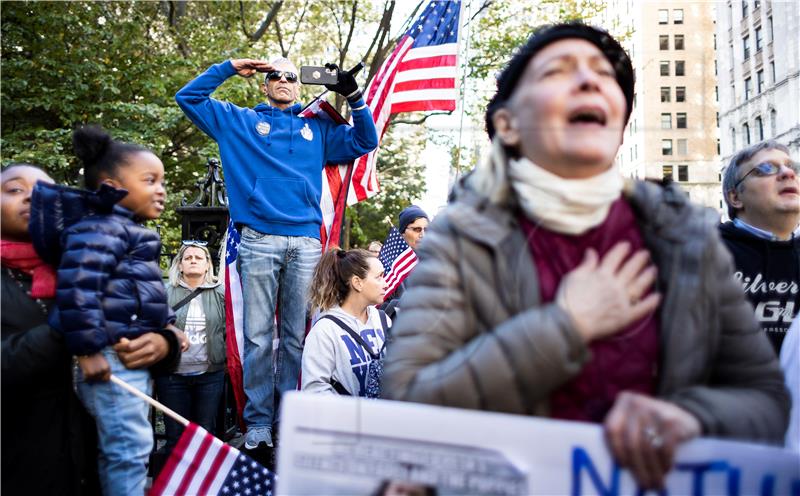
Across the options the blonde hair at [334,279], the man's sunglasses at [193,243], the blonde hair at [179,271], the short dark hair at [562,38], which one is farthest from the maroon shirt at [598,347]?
the man's sunglasses at [193,243]

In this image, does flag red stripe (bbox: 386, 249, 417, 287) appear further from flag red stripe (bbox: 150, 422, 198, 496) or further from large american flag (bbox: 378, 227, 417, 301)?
flag red stripe (bbox: 150, 422, 198, 496)

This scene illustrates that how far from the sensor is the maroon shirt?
1378mm

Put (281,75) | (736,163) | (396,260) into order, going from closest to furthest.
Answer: (736,163) < (281,75) < (396,260)

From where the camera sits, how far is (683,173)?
1778 millimetres

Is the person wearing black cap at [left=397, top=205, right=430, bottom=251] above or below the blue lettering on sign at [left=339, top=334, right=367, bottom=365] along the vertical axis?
above

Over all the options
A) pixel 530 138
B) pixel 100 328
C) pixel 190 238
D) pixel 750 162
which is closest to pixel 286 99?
pixel 190 238

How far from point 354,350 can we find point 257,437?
81 centimetres

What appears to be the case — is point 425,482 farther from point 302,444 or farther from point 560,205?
point 560,205

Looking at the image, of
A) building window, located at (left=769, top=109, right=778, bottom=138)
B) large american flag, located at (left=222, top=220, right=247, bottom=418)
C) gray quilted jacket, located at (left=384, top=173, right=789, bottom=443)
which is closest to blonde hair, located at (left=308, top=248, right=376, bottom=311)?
large american flag, located at (left=222, top=220, right=247, bottom=418)

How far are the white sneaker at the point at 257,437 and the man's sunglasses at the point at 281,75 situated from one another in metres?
2.28

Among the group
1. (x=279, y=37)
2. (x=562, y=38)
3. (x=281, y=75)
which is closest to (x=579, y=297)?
(x=562, y=38)

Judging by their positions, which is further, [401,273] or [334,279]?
[401,273]

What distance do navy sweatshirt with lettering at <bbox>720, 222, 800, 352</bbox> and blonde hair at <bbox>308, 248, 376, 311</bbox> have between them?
2.05m

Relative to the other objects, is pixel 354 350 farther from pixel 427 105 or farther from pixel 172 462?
pixel 427 105
